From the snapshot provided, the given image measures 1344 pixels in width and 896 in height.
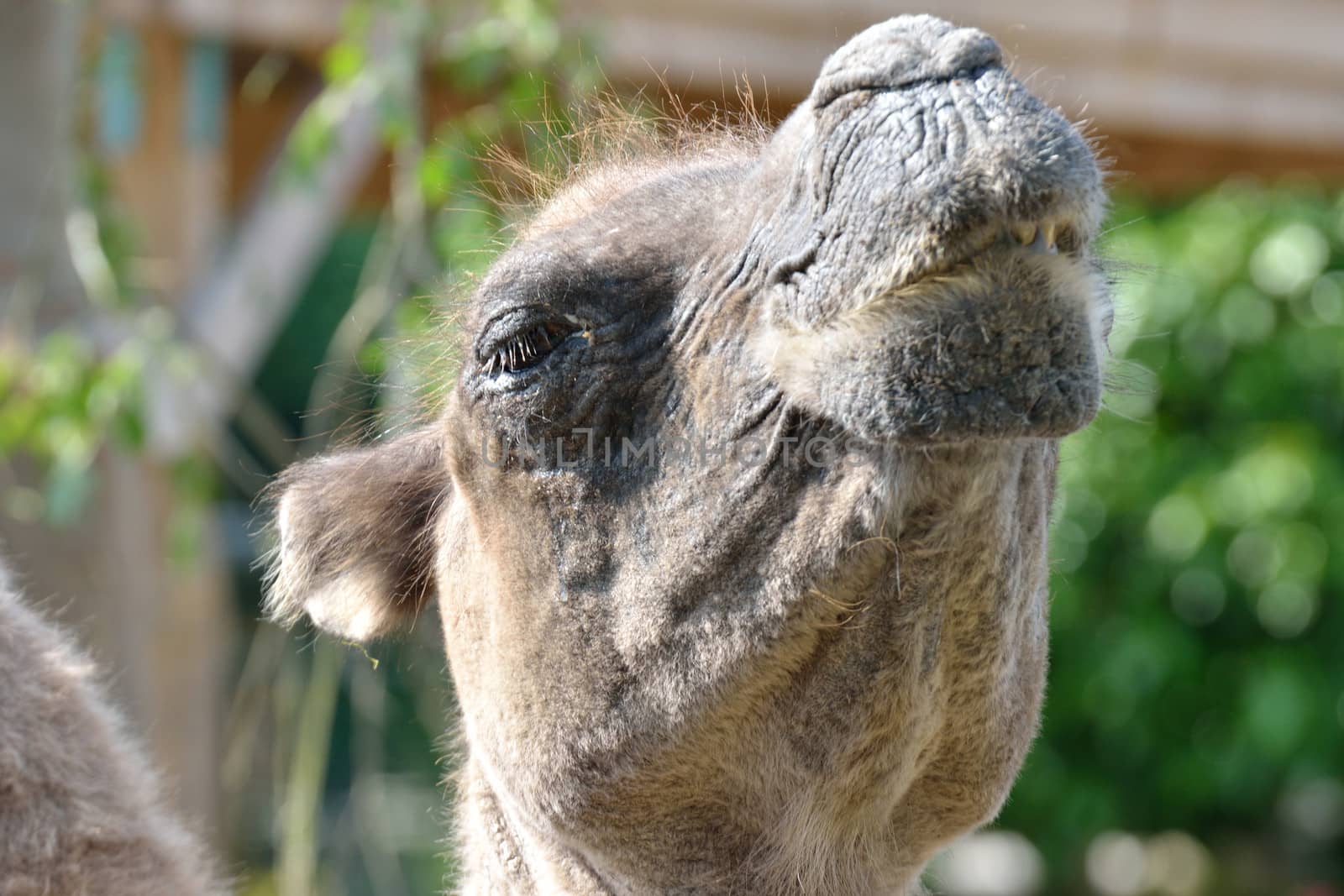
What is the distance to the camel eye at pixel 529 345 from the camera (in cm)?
245

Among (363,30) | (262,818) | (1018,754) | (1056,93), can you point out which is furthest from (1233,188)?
(262,818)

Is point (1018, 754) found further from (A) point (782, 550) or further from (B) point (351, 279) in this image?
(B) point (351, 279)

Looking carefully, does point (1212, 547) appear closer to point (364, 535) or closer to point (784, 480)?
point (364, 535)

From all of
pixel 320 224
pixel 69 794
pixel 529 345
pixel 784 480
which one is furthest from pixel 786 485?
pixel 320 224

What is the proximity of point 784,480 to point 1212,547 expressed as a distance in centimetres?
860

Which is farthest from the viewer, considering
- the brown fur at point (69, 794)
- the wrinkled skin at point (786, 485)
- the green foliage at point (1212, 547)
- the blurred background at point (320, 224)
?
the green foliage at point (1212, 547)

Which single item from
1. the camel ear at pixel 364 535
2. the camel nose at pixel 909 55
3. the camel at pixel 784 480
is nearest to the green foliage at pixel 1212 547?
the camel ear at pixel 364 535

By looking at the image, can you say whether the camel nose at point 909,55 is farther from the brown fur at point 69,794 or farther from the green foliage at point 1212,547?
the green foliage at point 1212,547

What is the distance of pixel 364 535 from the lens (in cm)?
321

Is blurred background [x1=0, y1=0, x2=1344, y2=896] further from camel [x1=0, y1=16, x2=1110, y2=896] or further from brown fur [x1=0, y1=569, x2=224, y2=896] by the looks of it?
brown fur [x1=0, y1=569, x2=224, y2=896]

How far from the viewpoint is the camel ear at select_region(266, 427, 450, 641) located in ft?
10.5

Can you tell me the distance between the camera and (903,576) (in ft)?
7.09

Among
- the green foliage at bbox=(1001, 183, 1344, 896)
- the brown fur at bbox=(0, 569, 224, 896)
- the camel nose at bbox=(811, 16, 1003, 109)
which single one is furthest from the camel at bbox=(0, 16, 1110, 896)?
the green foliage at bbox=(1001, 183, 1344, 896)

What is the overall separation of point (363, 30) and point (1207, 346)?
7241mm
